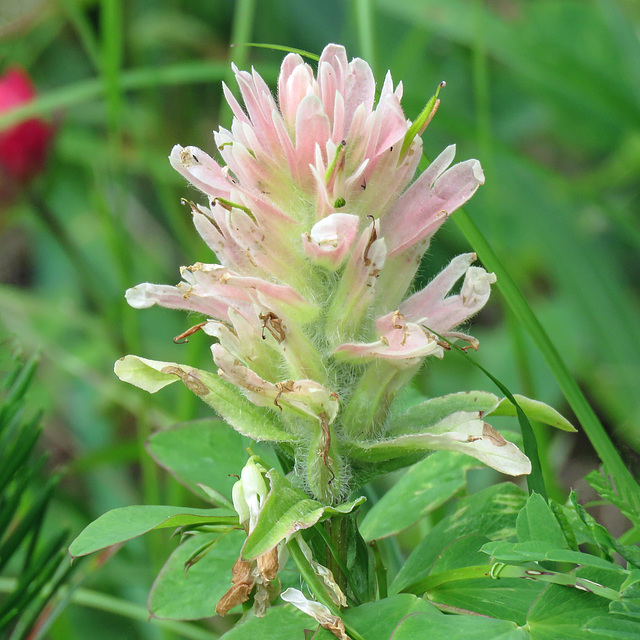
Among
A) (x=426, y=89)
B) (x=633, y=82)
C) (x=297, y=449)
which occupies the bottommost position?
(x=297, y=449)

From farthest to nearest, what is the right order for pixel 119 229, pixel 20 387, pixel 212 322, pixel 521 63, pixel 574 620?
pixel 521 63
pixel 119 229
pixel 20 387
pixel 212 322
pixel 574 620

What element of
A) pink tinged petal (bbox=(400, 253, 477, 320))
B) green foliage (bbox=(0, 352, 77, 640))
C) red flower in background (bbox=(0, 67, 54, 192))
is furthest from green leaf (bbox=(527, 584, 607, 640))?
red flower in background (bbox=(0, 67, 54, 192))

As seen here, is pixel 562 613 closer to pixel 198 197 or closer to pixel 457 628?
pixel 457 628

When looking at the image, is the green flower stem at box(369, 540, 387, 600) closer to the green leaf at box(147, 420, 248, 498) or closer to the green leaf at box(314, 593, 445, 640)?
the green leaf at box(314, 593, 445, 640)

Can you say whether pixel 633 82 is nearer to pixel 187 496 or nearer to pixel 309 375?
pixel 187 496

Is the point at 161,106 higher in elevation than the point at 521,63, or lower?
higher

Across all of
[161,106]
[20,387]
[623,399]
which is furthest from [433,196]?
[161,106]
